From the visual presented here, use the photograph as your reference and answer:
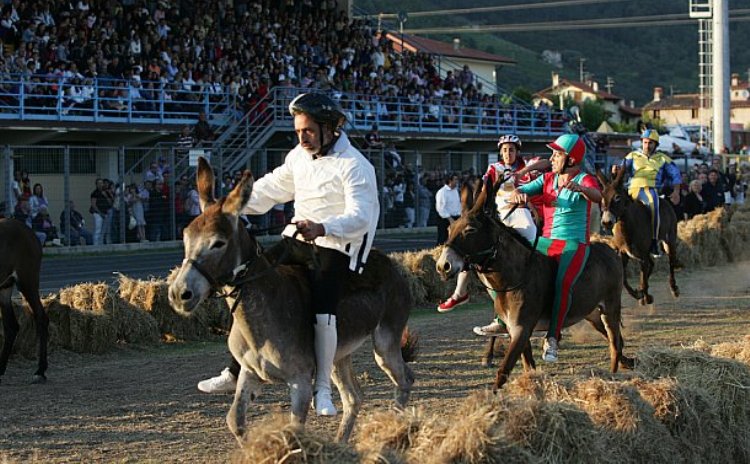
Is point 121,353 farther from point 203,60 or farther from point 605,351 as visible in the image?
point 203,60

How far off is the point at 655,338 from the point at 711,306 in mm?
4011

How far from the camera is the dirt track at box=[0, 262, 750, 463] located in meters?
9.18

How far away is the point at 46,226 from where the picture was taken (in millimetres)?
25812

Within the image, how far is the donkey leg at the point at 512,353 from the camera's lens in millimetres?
10422

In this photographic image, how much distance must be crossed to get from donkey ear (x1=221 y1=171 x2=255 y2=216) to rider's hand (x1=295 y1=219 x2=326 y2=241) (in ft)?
1.46

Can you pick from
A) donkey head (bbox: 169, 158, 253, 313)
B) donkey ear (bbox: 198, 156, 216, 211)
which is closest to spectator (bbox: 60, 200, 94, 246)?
donkey ear (bbox: 198, 156, 216, 211)

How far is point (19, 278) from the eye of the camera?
12992 millimetres

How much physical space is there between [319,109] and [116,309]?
7.81m

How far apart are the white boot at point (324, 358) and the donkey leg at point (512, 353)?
2.94 meters

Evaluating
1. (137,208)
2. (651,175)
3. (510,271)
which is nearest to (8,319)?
(510,271)

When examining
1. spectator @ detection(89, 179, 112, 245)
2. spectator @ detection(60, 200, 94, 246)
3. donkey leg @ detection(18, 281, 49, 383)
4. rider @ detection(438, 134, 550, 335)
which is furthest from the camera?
spectator @ detection(89, 179, 112, 245)

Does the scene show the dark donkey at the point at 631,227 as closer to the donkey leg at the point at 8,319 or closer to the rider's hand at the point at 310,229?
the donkey leg at the point at 8,319

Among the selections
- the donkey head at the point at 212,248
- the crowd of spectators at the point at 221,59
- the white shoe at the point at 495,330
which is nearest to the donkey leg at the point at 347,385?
the donkey head at the point at 212,248

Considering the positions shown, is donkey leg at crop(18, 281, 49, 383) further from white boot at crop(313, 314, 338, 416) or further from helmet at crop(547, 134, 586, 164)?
white boot at crop(313, 314, 338, 416)
